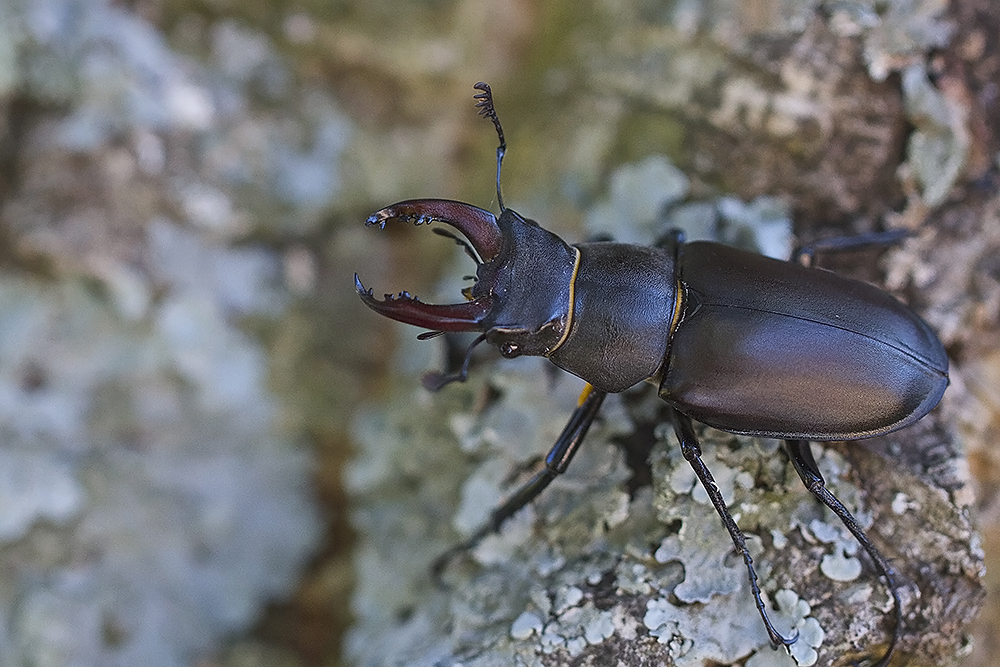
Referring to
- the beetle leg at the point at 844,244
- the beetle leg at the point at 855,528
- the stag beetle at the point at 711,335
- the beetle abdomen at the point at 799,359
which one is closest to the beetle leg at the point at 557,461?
the stag beetle at the point at 711,335

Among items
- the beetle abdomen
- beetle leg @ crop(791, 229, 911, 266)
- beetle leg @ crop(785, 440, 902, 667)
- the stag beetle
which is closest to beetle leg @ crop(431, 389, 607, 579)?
the stag beetle

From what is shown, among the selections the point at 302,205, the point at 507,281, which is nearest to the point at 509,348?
the point at 507,281

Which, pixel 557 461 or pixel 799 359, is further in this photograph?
pixel 557 461

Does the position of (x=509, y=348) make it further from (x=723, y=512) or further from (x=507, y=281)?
(x=723, y=512)

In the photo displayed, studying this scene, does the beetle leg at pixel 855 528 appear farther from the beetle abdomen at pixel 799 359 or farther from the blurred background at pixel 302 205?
the blurred background at pixel 302 205

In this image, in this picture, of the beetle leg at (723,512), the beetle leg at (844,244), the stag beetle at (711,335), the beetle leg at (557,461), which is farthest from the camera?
the beetle leg at (844,244)

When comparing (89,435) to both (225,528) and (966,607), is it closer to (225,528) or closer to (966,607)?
(225,528)

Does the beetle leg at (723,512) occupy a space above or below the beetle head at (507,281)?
below
